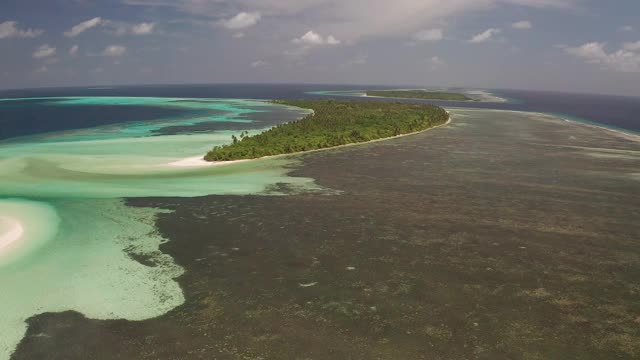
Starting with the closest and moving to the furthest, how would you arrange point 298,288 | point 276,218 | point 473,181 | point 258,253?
1. point 298,288
2. point 258,253
3. point 276,218
4. point 473,181

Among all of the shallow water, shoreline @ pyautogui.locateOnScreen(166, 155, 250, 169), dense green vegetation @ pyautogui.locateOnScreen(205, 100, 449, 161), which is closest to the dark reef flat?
the shallow water

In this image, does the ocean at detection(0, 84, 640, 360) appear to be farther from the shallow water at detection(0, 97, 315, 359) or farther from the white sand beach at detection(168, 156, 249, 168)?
the white sand beach at detection(168, 156, 249, 168)

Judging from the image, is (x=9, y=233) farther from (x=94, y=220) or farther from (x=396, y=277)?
(x=396, y=277)

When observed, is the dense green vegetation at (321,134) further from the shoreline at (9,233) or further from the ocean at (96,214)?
the shoreline at (9,233)

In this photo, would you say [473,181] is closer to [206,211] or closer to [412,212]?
[412,212]

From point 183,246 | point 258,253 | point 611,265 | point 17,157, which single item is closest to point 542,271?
point 611,265
